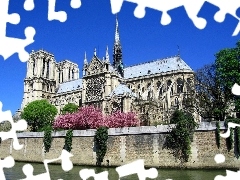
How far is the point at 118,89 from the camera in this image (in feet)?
151

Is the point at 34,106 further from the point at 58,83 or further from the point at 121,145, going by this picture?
the point at 121,145

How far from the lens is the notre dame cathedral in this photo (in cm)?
4162

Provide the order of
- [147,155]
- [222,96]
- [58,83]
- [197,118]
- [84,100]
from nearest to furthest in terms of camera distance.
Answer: [147,155]
[222,96]
[197,118]
[84,100]
[58,83]

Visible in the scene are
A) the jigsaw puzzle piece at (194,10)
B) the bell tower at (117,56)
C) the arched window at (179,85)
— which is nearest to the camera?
the jigsaw puzzle piece at (194,10)

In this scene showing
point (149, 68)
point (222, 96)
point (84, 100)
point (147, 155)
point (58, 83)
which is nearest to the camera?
point (147, 155)

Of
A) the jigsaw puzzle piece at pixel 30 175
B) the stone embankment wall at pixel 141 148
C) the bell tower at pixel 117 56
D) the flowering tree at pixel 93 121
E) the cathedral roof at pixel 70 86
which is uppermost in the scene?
the bell tower at pixel 117 56

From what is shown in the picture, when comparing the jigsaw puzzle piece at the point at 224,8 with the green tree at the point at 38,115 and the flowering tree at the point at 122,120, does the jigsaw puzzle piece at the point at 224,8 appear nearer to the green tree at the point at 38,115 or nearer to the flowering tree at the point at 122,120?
the flowering tree at the point at 122,120

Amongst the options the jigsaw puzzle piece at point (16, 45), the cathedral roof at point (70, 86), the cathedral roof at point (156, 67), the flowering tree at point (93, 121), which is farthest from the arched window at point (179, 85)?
the jigsaw puzzle piece at point (16, 45)

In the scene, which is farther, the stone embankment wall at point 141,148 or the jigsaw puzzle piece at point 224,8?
the stone embankment wall at point 141,148

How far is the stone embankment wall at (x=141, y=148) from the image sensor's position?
22.3 metres

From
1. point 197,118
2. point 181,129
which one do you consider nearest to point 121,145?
point 181,129

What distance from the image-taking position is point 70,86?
73000 millimetres

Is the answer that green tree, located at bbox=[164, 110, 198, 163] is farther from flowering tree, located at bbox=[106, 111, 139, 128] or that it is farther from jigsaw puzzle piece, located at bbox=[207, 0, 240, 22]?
jigsaw puzzle piece, located at bbox=[207, 0, 240, 22]

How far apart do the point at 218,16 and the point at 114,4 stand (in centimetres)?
107
